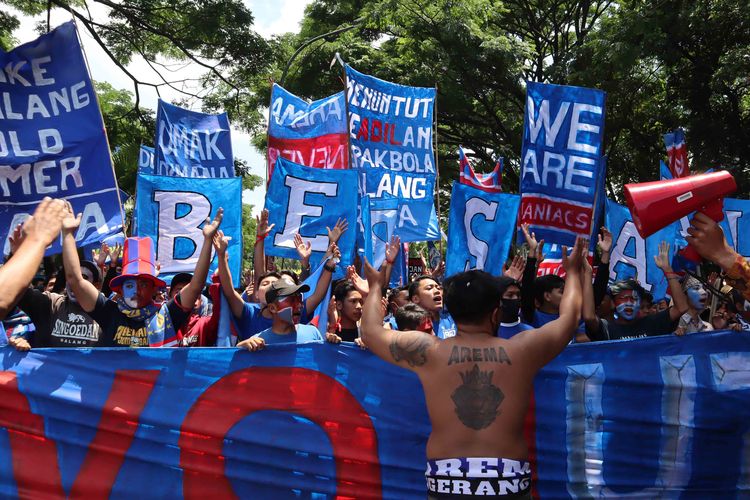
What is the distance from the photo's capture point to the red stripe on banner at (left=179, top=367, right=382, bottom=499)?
4375mm

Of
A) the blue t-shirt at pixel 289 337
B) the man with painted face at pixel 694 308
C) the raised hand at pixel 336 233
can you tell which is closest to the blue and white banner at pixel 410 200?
the raised hand at pixel 336 233

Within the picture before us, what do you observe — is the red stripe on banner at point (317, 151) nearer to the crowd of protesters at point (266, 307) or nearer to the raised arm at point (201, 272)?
the crowd of protesters at point (266, 307)

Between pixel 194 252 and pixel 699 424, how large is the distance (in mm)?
4354

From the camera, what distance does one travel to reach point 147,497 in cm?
437

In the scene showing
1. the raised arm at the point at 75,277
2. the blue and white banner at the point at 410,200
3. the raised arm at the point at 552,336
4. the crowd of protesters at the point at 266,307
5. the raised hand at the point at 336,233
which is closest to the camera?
the raised arm at the point at 552,336

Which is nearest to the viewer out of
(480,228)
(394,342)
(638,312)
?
(394,342)

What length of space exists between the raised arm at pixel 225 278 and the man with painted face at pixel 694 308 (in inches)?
114

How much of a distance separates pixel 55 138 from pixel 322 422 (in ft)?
11.4

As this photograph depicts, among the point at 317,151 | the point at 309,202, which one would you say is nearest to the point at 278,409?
the point at 309,202

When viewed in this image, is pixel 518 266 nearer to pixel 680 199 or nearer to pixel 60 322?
pixel 680 199

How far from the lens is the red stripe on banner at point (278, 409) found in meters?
4.38

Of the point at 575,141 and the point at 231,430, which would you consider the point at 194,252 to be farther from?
the point at 575,141

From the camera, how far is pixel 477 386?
322cm

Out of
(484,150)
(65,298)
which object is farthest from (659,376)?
(484,150)
